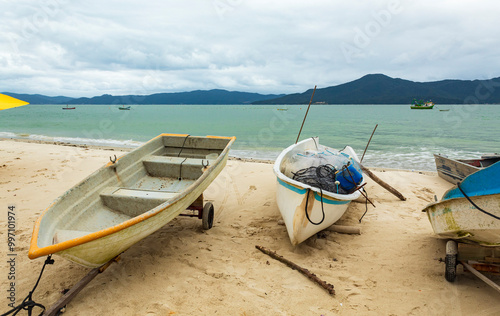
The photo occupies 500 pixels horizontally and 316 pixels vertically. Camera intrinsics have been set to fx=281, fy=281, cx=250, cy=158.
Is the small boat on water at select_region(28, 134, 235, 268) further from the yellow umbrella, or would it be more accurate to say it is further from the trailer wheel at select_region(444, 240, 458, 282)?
the yellow umbrella

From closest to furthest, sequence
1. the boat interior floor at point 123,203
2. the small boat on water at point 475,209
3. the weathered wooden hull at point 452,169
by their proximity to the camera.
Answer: the small boat on water at point 475,209 → the boat interior floor at point 123,203 → the weathered wooden hull at point 452,169

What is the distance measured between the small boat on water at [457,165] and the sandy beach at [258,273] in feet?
10.7

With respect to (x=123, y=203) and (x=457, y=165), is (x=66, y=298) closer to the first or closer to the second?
(x=123, y=203)

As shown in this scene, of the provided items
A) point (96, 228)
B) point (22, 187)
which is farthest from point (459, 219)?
point (22, 187)

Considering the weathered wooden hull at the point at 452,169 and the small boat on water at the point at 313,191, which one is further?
the weathered wooden hull at the point at 452,169

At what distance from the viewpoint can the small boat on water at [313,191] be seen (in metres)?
3.96

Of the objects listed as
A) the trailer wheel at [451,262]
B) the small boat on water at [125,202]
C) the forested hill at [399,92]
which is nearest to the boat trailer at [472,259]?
the trailer wheel at [451,262]

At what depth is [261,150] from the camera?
54.7 feet

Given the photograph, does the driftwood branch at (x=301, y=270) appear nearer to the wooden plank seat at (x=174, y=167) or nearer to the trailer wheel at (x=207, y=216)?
the trailer wheel at (x=207, y=216)

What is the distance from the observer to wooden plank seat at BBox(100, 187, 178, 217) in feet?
13.1

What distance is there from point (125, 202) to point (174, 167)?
1.57m

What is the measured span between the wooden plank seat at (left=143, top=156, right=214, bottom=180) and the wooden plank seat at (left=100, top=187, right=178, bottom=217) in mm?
1328

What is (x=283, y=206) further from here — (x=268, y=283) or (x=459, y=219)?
(x=459, y=219)

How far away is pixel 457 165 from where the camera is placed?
8.10 m
